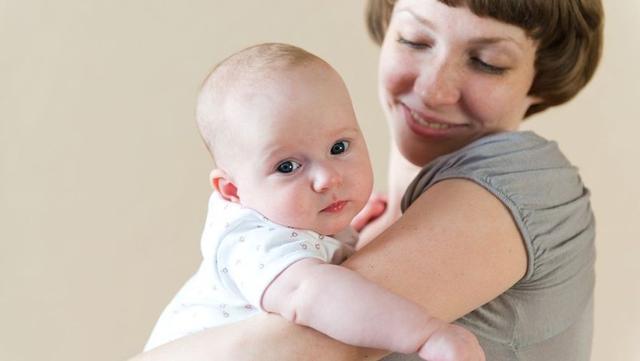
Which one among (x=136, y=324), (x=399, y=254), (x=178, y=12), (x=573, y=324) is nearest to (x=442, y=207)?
(x=399, y=254)

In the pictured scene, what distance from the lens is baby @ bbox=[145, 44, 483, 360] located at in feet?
3.55

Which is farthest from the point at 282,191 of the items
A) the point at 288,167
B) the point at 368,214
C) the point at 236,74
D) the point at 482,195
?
the point at 368,214

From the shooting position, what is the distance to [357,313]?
1050 mm

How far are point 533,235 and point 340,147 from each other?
0.92 ft

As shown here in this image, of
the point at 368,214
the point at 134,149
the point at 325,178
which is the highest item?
the point at 325,178

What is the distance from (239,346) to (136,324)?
1.66m

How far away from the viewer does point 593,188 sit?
2.76 m

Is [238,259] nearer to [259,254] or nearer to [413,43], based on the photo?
[259,254]

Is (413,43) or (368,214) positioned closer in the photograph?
(413,43)

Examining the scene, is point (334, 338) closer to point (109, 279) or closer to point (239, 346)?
point (239, 346)

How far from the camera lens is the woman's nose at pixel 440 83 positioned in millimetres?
1509

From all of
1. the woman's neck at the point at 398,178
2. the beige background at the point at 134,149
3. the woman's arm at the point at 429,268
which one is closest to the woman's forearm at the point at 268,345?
the woman's arm at the point at 429,268

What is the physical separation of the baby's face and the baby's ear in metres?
0.02

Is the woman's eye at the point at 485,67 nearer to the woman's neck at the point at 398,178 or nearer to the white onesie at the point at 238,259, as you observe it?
the woman's neck at the point at 398,178
